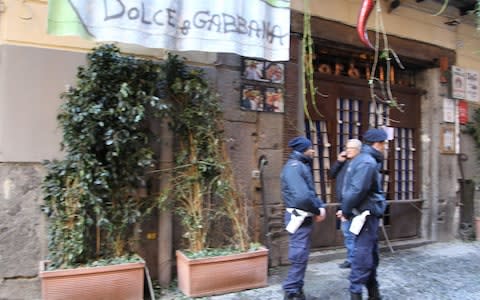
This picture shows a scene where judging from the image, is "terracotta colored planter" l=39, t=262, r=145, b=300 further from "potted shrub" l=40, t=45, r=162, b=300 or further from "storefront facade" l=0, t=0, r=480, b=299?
"storefront facade" l=0, t=0, r=480, b=299

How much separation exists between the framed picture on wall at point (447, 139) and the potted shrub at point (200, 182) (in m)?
4.38

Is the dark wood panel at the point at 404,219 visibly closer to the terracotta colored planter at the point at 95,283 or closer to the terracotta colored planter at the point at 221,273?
the terracotta colored planter at the point at 221,273

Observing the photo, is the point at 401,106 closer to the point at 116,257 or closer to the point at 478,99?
the point at 478,99

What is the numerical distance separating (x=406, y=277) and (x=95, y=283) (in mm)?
3744

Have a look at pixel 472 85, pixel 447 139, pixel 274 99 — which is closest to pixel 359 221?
pixel 274 99

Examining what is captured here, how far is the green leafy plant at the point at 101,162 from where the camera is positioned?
4.04 meters

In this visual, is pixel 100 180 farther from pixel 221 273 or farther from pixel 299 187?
pixel 299 187

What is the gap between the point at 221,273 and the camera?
4.47 m

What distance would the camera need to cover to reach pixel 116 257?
4.29 meters

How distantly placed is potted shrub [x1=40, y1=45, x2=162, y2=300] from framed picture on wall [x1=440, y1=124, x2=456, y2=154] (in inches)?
209

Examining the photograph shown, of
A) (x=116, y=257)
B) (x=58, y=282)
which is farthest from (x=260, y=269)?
(x=58, y=282)

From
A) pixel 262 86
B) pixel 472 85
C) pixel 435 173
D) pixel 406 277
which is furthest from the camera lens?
pixel 472 85

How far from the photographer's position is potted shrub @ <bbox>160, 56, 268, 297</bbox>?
4.53 m

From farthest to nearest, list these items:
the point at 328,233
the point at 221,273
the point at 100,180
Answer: the point at 328,233 → the point at 221,273 → the point at 100,180
